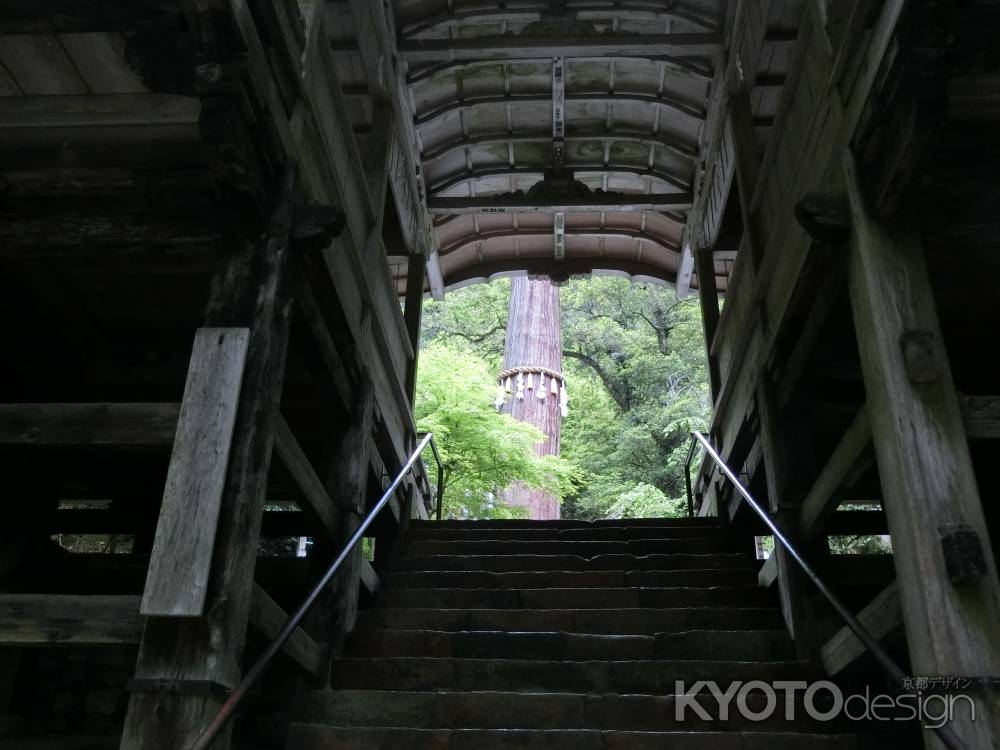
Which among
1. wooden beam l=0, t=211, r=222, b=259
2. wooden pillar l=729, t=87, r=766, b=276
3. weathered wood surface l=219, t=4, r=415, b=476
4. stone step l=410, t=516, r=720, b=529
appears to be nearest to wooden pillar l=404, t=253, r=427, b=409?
weathered wood surface l=219, t=4, r=415, b=476

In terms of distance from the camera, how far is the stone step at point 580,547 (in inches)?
280

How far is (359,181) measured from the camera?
656cm

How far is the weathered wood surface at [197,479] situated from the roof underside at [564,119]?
4956 millimetres

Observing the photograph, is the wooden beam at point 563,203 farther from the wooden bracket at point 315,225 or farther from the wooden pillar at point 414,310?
the wooden bracket at point 315,225

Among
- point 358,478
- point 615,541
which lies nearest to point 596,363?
point 615,541

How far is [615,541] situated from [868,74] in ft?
14.1

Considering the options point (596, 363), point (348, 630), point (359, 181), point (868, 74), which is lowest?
point (348, 630)

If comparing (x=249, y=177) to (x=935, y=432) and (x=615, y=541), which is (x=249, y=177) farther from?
(x=615, y=541)

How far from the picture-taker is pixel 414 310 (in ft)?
32.7

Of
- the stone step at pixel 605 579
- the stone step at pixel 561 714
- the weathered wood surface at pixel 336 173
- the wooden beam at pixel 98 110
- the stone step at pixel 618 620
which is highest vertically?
the weathered wood surface at pixel 336 173

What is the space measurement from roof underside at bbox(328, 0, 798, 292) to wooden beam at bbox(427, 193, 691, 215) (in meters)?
0.02

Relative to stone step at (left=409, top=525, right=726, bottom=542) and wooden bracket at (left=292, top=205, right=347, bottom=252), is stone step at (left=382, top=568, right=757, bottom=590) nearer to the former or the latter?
stone step at (left=409, top=525, right=726, bottom=542)

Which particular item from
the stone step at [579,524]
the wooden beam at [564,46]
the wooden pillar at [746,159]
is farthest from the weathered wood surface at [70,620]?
the wooden beam at [564,46]

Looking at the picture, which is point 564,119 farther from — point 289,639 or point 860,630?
point 860,630
